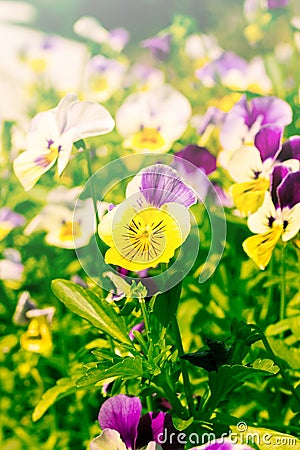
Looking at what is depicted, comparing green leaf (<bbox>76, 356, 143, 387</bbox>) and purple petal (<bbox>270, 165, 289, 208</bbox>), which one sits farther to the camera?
purple petal (<bbox>270, 165, 289, 208</bbox>)

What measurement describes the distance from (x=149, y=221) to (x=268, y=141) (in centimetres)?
20

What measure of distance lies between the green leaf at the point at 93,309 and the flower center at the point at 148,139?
32cm

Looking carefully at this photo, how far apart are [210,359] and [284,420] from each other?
23 centimetres

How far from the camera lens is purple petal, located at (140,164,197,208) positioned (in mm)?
618

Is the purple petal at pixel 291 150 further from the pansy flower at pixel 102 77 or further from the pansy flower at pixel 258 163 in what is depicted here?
the pansy flower at pixel 102 77

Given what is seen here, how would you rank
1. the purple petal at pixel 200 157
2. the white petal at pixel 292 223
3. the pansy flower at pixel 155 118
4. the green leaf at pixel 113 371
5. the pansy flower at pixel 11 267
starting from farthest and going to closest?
the pansy flower at pixel 11 267
the pansy flower at pixel 155 118
the purple petal at pixel 200 157
the white petal at pixel 292 223
the green leaf at pixel 113 371

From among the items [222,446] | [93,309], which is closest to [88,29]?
[93,309]

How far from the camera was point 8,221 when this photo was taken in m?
1.23

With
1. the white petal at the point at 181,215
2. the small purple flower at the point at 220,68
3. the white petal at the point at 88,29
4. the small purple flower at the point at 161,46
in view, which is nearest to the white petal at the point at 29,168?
the white petal at the point at 181,215

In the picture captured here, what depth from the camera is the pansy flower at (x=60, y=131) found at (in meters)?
0.68

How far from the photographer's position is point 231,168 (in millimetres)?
776

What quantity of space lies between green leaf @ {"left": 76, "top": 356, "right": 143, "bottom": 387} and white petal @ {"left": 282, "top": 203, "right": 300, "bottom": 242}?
0.17 meters

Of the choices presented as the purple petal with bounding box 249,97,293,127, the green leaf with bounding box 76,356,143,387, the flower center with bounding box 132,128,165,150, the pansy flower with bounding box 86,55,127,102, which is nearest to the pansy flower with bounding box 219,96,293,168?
the purple petal with bounding box 249,97,293,127

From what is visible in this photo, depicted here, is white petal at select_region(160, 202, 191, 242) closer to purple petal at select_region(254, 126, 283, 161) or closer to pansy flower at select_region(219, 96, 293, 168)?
purple petal at select_region(254, 126, 283, 161)
